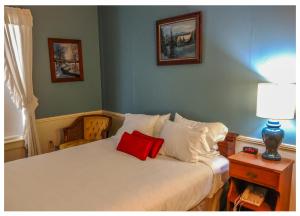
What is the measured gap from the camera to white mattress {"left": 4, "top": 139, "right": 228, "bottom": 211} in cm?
164

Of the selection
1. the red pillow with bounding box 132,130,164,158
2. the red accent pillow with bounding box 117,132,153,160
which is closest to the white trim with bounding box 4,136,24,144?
the red accent pillow with bounding box 117,132,153,160

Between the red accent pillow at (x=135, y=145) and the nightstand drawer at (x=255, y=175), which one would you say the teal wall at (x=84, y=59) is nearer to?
the red accent pillow at (x=135, y=145)

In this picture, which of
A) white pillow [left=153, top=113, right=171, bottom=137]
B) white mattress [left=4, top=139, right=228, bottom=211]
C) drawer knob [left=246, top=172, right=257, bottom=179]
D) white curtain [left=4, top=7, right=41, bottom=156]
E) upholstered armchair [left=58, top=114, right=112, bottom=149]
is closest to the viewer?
white mattress [left=4, top=139, right=228, bottom=211]

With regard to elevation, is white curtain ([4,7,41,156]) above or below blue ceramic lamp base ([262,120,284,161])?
above

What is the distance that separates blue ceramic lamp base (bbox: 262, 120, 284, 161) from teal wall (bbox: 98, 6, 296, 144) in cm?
19

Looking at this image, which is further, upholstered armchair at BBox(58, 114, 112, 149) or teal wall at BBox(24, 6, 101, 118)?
upholstered armchair at BBox(58, 114, 112, 149)

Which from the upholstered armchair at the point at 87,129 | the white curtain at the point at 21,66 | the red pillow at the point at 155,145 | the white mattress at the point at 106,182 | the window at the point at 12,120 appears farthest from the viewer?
the upholstered armchair at the point at 87,129

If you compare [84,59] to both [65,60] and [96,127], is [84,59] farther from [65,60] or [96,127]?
[96,127]

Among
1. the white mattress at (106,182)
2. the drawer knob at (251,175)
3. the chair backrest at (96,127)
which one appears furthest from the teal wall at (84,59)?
the drawer knob at (251,175)

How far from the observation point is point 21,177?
Answer: 6.57ft

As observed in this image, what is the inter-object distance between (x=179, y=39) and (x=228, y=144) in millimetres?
1250

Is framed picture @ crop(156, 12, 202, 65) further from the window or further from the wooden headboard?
the window

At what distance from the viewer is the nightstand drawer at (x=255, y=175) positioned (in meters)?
1.87
